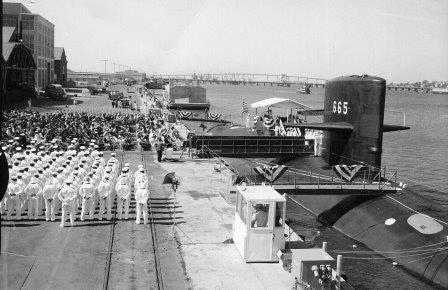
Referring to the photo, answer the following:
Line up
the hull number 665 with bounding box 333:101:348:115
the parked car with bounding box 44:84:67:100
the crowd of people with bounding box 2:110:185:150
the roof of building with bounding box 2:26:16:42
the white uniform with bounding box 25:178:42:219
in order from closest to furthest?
the white uniform with bounding box 25:178:42:219
the hull number 665 with bounding box 333:101:348:115
the crowd of people with bounding box 2:110:185:150
the parked car with bounding box 44:84:67:100
the roof of building with bounding box 2:26:16:42

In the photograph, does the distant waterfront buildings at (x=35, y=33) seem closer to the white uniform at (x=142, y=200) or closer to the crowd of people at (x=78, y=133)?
the crowd of people at (x=78, y=133)

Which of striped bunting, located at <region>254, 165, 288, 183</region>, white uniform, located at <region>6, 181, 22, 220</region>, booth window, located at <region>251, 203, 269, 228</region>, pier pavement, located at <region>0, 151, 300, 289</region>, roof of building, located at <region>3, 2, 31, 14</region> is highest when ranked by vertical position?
roof of building, located at <region>3, 2, 31, 14</region>

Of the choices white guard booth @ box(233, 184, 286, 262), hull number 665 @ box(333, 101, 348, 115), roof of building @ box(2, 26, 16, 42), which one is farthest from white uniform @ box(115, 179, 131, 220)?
roof of building @ box(2, 26, 16, 42)

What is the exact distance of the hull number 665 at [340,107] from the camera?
19.5 metres

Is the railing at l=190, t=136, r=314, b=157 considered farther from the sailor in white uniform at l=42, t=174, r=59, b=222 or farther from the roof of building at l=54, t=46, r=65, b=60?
the roof of building at l=54, t=46, r=65, b=60

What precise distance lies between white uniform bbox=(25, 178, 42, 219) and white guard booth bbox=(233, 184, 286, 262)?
7.12 metres

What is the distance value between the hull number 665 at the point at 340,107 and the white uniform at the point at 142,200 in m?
8.88

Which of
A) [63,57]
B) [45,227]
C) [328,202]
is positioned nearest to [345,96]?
[328,202]

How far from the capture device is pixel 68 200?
14875 millimetres

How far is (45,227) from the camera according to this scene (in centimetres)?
1489

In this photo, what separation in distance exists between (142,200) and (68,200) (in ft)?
7.42

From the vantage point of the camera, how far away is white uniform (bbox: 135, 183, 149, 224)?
1518 cm

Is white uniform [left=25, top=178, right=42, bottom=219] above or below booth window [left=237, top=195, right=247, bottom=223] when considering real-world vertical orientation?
below

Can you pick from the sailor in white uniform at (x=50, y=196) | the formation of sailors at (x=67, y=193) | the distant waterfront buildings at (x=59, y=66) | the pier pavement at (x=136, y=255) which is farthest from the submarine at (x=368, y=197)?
the distant waterfront buildings at (x=59, y=66)
